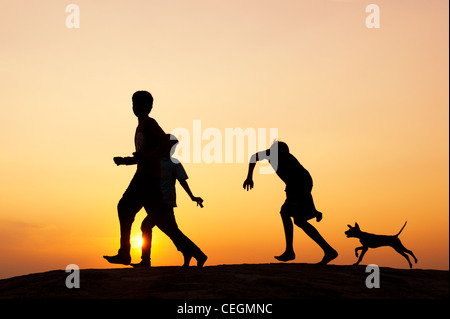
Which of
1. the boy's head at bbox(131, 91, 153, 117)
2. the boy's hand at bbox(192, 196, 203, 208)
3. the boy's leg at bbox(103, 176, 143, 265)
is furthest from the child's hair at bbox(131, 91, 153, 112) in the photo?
the boy's hand at bbox(192, 196, 203, 208)

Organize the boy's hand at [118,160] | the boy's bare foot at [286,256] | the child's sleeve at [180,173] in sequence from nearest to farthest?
the boy's hand at [118,160], the boy's bare foot at [286,256], the child's sleeve at [180,173]

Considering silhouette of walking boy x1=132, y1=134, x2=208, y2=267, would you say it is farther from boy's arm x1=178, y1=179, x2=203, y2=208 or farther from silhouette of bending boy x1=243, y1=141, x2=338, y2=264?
silhouette of bending boy x1=243, y1=141, x2=338, y2=264

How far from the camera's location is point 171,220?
28.1 feet

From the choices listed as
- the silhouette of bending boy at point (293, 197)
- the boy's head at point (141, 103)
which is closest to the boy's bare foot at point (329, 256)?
the silhouette of bending boy at point (293, 197)

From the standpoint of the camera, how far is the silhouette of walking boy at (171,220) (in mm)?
8320

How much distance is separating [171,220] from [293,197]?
1.99m

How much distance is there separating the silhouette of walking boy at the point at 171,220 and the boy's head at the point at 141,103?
1.88ft

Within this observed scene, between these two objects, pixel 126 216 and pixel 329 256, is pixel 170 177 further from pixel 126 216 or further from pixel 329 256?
pixel 329 256

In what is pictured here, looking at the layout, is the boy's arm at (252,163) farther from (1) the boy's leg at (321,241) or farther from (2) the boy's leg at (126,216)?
(2) the boy's leg at (126,216)

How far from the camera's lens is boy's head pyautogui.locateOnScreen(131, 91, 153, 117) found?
26.2 ft

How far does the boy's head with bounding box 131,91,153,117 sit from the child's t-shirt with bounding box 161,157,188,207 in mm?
1664
